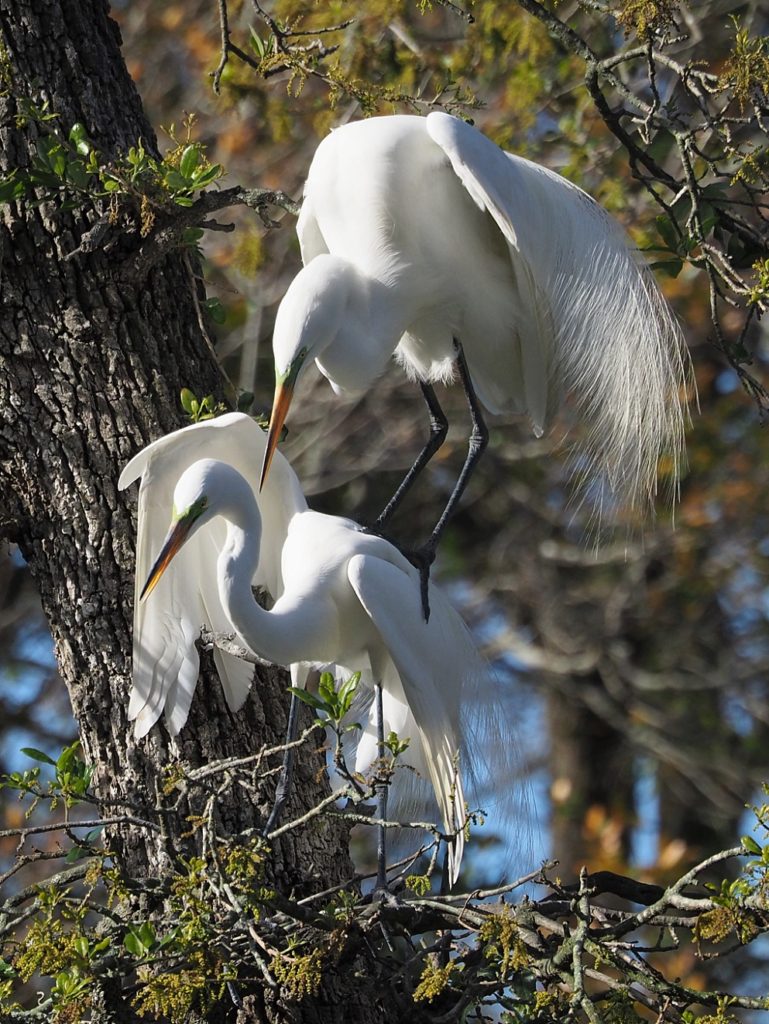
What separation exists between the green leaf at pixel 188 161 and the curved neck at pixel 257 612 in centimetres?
70

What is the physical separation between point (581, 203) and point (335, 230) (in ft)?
1.98

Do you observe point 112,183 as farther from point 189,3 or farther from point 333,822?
point 189,3

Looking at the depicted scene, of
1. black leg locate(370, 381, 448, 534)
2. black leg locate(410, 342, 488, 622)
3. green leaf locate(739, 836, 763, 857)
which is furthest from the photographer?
black leg locate(370, 381, 448, 534)

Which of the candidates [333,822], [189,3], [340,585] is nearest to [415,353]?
[340,585]

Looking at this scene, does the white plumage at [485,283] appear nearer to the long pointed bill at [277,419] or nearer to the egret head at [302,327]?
the egret head at [302,327]

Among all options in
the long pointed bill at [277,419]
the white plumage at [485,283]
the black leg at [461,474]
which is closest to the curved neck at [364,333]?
the white plumage at [485,283]

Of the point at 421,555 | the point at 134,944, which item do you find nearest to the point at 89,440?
the point at 421,555

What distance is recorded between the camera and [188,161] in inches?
111

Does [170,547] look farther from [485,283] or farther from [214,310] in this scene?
[485,283]

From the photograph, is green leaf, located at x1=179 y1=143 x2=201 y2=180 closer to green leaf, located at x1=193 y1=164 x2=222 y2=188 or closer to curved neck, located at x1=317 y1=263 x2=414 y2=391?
green leaf, located at x1=193 y1=164 x2=222 y2=188

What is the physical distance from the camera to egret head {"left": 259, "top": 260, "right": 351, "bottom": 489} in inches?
110

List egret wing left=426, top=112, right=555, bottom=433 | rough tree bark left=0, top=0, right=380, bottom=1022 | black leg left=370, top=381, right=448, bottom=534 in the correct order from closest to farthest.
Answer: rough tree bark left=0, top=0, right=380, bottom=1022, egret wing left=426, top=112, right=555, bottom=433, black leg left=370, top=381, right=448, bottom=534

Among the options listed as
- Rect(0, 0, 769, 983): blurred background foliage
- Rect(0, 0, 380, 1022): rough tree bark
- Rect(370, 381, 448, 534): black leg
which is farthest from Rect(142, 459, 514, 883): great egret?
Rect(0, 0, 769, 983): blurred background foliage

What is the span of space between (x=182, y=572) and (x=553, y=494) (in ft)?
17.4
